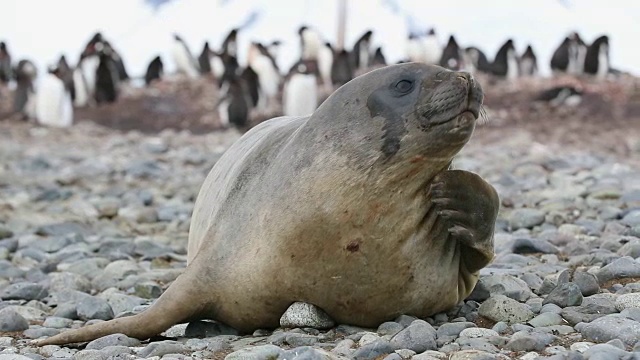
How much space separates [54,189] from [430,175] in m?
8.03

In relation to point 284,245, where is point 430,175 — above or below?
above

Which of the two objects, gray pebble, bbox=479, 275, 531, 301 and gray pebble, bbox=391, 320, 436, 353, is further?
gray pebble, bbox=479, 275, 531, 301

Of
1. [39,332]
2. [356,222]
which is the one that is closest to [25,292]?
[39,332]

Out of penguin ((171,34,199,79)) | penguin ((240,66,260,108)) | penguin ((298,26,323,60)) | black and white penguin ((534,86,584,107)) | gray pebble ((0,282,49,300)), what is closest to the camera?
gray pebble ((0,282,49,300))

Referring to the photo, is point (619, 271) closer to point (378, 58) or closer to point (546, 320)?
point (546, 320)

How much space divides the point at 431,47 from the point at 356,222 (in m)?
32.3

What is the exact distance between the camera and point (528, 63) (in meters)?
34.9

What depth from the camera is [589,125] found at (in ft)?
65.1

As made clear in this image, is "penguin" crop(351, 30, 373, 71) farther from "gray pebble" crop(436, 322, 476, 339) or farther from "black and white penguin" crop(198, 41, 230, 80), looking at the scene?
"gray pebble" crop(436, 322, 476, 339)

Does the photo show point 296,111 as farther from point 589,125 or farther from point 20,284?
point 20,284

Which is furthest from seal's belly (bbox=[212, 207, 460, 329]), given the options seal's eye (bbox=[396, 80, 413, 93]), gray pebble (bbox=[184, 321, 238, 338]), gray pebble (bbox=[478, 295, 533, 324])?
seal's eye (bbox=[396, 80, 413, 93])

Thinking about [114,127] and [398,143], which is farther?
[114,127]

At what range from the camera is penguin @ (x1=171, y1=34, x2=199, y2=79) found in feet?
112

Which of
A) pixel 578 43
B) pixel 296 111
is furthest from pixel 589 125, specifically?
pixel 578 43
